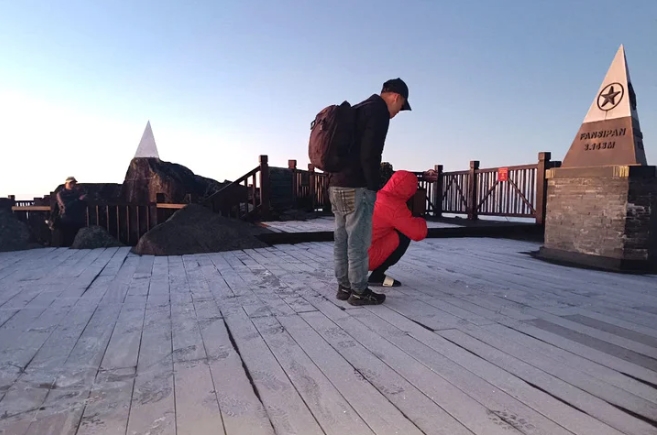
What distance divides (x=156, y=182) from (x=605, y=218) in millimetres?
13620

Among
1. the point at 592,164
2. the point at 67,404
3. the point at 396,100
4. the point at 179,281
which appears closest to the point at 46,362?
the point at 67,404

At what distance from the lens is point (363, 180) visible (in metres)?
3.00

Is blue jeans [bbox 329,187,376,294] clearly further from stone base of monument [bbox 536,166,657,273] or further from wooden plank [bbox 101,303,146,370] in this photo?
stone base of monument [bbox 536,166,657,273]

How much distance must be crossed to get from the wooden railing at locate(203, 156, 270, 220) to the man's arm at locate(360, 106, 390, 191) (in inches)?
266

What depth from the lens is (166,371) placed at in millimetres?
1863

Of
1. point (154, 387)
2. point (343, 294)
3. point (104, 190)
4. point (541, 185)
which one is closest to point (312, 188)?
point (541, 185)

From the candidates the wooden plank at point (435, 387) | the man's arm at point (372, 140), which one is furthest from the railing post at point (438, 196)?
the wooden plank at point (435, 387)

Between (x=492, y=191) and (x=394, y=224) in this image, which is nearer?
(x=394, y=224)

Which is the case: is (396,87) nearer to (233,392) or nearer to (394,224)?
(394,224)

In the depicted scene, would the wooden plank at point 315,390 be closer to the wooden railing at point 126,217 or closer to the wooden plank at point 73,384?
the wooden plank at point 73,384

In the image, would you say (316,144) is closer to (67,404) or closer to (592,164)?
(67,404)

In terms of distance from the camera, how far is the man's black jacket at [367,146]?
9.47 ft

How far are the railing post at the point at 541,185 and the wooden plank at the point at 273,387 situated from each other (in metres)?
8.57

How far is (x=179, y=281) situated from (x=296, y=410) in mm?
2732
